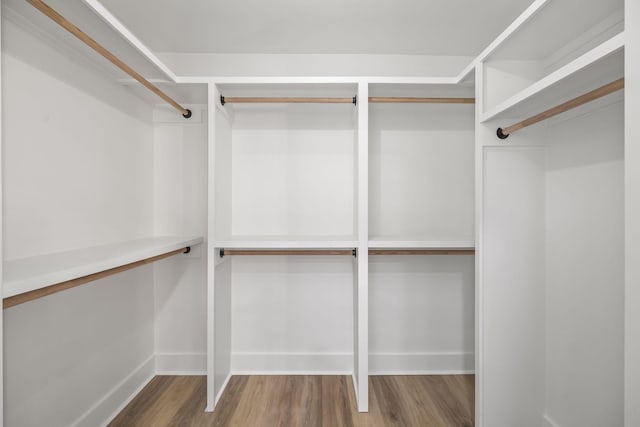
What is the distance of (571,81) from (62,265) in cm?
187

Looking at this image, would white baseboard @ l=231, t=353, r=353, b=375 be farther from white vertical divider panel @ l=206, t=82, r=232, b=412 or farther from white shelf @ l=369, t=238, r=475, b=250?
white shelf @ l=369, t=238, r=475, b=250

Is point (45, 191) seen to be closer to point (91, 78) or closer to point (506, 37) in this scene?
point (91, 78)

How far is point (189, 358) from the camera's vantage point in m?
2.25

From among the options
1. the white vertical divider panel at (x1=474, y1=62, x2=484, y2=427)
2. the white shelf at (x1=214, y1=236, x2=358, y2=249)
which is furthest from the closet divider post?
the white shelf at (x1=214, y1=236, x2=358, y2=249)

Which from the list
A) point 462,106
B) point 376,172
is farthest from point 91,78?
point 462,106

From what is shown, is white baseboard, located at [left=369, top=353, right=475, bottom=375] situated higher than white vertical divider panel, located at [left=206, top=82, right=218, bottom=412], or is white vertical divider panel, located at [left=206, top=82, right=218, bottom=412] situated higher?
white vertical divider panel, located at [left=206, top=82, right=218, bottom=412]

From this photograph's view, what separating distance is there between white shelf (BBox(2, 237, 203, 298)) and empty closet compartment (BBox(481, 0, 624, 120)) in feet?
5.60

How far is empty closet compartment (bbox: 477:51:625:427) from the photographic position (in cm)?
140

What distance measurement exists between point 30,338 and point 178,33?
1.76 m

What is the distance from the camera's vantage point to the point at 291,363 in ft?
7.39

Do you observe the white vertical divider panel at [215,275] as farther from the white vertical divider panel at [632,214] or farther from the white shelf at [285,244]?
the white vertical divider panel at [632,214]

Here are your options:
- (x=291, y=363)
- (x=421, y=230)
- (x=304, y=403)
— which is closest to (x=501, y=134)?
(x=421, y=230)

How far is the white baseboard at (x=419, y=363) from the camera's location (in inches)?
89.1

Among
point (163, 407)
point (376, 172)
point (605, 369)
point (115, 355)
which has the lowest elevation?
point (163, 407)
